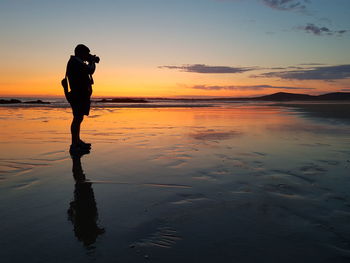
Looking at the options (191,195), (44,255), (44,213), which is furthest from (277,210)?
(44,213)

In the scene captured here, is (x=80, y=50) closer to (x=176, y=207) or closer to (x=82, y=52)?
(x=82, y=52)

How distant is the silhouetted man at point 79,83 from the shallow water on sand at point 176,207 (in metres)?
0.71

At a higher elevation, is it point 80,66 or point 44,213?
point 80,66

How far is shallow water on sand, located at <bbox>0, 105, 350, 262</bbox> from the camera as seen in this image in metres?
2.06

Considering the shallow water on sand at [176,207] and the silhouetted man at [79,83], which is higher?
the silhouetted man at [79,83]

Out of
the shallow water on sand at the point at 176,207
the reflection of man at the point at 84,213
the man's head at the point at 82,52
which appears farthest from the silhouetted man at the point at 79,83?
the reflection of man at the point at 84,213

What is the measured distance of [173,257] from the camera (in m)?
1.97

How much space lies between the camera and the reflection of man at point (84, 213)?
230cm

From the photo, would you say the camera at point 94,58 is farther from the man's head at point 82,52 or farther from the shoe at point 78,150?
Result: the shoe at point 78,150

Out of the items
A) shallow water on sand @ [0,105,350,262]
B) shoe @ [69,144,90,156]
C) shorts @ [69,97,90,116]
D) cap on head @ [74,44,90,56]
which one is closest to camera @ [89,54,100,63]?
cap on head @ [74,44,90,56]

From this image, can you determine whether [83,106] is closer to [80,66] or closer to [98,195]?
[80,66]

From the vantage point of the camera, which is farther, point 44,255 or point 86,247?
point 86,247

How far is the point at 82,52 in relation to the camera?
245 inches

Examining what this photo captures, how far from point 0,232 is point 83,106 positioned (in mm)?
4175
